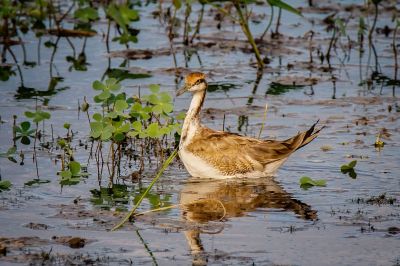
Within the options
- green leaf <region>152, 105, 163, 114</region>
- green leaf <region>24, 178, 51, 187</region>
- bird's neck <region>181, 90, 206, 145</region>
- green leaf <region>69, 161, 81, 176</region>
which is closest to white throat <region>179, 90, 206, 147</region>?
bird's neck <region>181, 90, 206, 145</region>

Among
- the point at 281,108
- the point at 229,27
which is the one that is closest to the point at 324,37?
the point at 229,27

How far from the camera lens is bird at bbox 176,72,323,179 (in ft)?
39.0

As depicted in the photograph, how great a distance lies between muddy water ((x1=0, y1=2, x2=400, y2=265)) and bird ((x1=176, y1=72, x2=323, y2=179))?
5.3 inches

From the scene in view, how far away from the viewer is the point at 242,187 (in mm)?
11734

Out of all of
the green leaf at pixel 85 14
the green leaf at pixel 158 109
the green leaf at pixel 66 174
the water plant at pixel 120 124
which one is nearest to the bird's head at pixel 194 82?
the water plant at pixel 120 124

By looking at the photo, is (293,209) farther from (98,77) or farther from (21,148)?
(98,77)

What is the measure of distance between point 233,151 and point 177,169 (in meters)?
0.78

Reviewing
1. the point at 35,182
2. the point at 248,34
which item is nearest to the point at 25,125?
the point at 35,182

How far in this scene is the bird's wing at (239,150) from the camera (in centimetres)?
1193

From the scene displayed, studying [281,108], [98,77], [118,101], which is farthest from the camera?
[98,77]

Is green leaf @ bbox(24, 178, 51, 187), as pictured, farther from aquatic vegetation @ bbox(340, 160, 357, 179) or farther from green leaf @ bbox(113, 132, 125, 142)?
aquatic vegetation @ bbox(340, 160, 357, 179)

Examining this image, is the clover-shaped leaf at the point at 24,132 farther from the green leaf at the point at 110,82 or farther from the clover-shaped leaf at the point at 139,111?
the clover-shaped leaf at the point at 139,111

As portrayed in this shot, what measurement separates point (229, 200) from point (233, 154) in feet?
3.22

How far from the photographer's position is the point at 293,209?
34.9 ft
